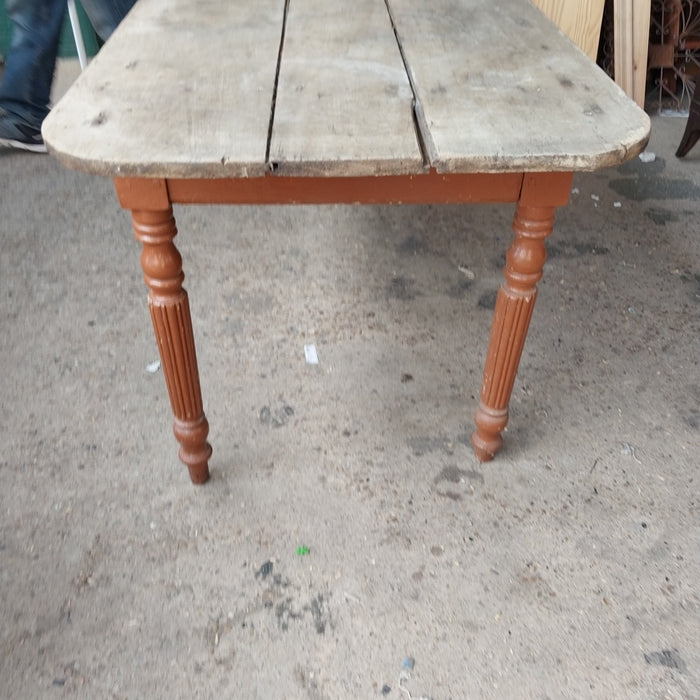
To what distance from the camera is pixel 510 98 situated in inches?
37.5

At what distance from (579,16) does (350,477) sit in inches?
86.0

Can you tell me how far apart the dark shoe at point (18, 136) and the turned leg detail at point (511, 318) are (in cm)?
194

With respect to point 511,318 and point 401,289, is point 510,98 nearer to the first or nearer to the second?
point 511,318

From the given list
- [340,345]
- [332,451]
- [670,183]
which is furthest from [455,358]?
[670,183]

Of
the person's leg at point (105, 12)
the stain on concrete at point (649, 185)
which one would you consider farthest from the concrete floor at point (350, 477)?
the person's leg at point (105, 12)

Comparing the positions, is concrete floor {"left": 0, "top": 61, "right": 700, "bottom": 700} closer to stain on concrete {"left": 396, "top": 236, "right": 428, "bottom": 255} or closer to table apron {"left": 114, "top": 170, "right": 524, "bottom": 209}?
stain on concrete {"left": 396, "top": 236, "right": 428, "bottom": 255}

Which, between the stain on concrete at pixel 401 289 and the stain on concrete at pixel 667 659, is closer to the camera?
the stain on concrete at pixel 667 659

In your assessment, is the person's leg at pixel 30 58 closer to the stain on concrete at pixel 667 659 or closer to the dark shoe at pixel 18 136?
the dark shoe at pixel 18 136

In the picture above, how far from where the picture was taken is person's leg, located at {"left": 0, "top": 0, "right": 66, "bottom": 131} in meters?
2.23

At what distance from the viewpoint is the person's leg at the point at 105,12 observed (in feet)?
7.39

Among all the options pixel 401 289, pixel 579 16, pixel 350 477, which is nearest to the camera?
pixel 350 477

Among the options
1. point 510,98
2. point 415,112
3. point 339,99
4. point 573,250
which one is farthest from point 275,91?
point 573,250

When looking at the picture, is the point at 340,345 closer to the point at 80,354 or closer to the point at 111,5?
the point at 80,354

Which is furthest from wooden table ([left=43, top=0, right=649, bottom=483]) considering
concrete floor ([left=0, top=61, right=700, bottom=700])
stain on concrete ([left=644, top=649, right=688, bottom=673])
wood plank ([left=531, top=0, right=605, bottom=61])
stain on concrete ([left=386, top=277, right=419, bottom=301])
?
wood plank ([left=531, top=0, right=605, bottom=61])
